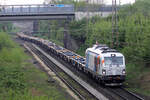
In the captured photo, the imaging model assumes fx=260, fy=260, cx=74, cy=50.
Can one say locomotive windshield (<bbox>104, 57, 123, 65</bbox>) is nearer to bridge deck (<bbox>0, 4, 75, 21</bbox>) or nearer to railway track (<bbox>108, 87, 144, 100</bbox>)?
railway track (<bbox>108, 87, 144, 100</bbox>)

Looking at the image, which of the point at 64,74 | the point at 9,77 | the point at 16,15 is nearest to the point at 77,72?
the point at 64,74

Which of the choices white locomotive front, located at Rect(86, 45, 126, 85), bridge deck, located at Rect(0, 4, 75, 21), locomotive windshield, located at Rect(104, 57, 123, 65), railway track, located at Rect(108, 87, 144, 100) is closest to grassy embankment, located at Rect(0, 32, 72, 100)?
white locomotive front, located at Rect(86, 45, 126, 85)

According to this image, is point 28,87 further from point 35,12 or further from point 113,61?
point 35,12

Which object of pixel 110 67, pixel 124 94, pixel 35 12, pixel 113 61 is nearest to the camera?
pixel 124 94

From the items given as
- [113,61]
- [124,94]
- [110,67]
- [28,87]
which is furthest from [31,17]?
[124,94]

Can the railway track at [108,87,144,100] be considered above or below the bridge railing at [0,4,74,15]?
below

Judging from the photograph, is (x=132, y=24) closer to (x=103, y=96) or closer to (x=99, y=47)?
(x=99, y=47)

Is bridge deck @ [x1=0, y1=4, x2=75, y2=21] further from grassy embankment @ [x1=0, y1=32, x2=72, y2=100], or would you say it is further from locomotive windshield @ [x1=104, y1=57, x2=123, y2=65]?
locomotive windshield @ [x1=104, y1=57, x2=123, y2=65]

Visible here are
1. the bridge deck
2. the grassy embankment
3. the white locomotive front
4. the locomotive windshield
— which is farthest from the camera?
the bridge deck

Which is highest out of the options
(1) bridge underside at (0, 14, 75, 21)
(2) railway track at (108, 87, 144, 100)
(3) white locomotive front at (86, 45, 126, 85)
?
(1) bridge underside at (0, 14, 75, 21)

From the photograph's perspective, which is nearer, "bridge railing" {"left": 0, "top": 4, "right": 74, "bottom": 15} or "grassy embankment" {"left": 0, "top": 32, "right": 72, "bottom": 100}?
"grassy embankment" {"left": 0, "top": 32, "right": 72, "bottom": 100}

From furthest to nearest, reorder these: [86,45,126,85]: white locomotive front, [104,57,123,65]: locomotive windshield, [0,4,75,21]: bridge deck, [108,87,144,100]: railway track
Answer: [0,4,75,21]: bridge deck → [104,57,123,65]: locomotive windshield → [86,45,126,85]: white locomotive front → [108,87,144,100]: railway track

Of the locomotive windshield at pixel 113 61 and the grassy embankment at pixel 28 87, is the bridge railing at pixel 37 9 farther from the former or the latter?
the locomotive windshield at pixel 113 61

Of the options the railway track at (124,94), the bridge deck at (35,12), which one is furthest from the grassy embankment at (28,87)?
the bridge deck at (35,12)
